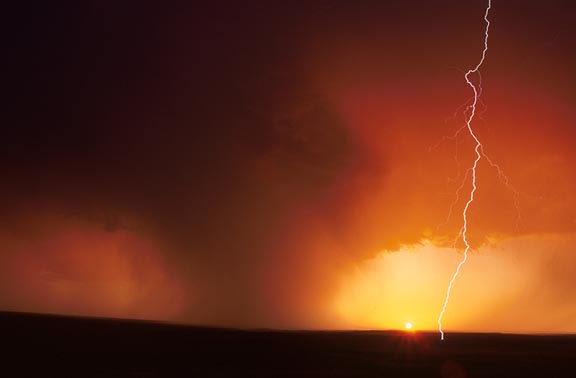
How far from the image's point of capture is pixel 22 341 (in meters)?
35.7

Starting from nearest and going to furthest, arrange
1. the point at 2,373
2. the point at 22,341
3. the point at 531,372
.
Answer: the point at 2,373, the point at 531,372, the point at 22,341

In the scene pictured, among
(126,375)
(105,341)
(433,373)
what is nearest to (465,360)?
(433,373)

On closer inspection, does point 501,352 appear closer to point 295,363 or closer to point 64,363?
point 295,363

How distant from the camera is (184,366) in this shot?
2908 cm

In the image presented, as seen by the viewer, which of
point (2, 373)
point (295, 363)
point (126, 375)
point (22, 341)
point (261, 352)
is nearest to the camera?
point (2, 373)

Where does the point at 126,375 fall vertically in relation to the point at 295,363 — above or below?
below

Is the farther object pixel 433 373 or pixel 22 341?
pixel 22 341

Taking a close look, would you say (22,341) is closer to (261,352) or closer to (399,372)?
(261,352)

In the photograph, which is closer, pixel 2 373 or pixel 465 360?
pixel 2 373

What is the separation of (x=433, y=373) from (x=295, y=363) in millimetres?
7360

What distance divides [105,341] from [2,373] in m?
16.7

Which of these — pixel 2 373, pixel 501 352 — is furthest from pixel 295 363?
pixel 501 352

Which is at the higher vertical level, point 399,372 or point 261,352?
point 261,352

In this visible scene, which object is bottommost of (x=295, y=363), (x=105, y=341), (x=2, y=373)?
(x=2, y=373)
